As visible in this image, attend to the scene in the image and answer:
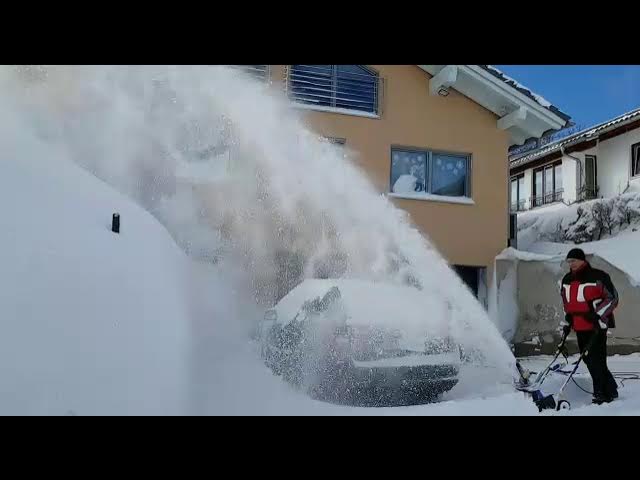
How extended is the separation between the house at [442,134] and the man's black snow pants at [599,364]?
1.49 metres

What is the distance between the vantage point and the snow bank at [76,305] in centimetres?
262

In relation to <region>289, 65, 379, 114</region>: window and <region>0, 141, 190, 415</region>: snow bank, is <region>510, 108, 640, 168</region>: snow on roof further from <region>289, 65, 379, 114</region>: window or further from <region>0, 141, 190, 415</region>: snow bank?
<region>0, 141, 190, 415</region>: snow bank

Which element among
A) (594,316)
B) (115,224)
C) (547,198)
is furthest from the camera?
(547,198)

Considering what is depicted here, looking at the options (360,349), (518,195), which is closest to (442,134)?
(518,195)

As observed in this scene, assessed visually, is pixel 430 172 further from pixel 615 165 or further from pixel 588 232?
pixel 615 165

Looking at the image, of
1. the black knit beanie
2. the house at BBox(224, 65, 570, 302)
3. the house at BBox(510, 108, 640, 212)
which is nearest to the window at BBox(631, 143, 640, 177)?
the house at BBox(510, 108, 640, 212)

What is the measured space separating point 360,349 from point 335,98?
→ 2.63m

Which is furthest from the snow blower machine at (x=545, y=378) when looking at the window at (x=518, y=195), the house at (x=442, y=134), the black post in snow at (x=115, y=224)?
the window at (x=518, y=195)

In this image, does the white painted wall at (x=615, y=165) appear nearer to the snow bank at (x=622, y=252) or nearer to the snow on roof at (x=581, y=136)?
the snow on roof at (x=581, y=136)

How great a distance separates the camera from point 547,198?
7.84 meters

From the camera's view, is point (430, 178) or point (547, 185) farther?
point (547, 185)
